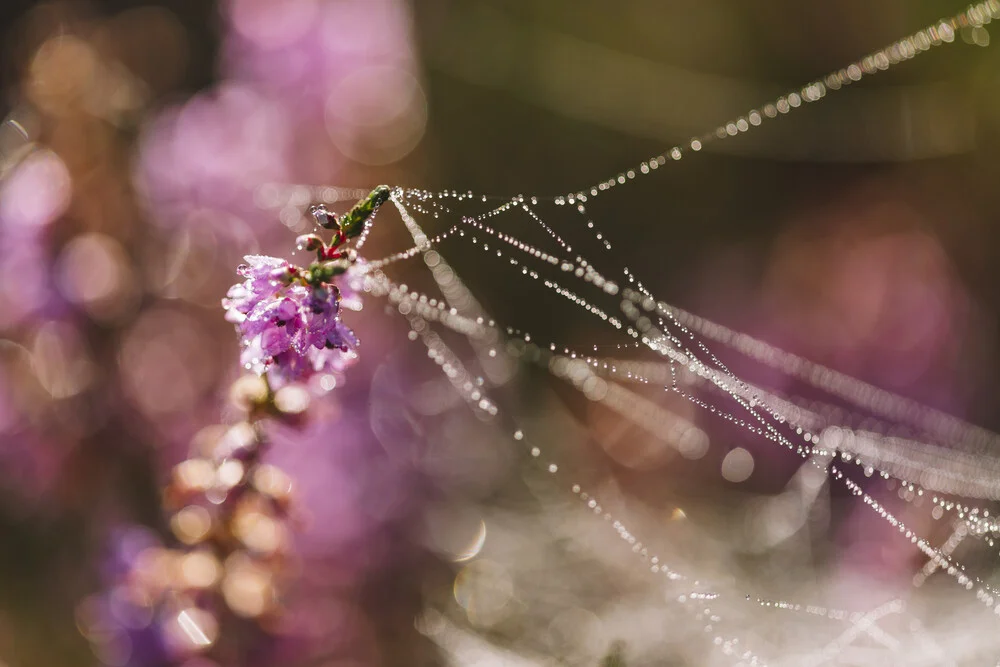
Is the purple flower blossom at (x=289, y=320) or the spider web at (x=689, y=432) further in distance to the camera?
the spider web at (x=689, y=432)

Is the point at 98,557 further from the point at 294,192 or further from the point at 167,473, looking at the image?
the point at 294,192

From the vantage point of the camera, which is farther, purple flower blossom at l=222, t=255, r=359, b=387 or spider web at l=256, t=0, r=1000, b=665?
spider web at l=256, t=0, r=1000, b=665

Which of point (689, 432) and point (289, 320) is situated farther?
point (689, 432)

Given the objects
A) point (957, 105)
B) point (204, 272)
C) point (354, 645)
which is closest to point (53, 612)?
point (354, 645)

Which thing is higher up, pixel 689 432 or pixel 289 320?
pixel 689 432
